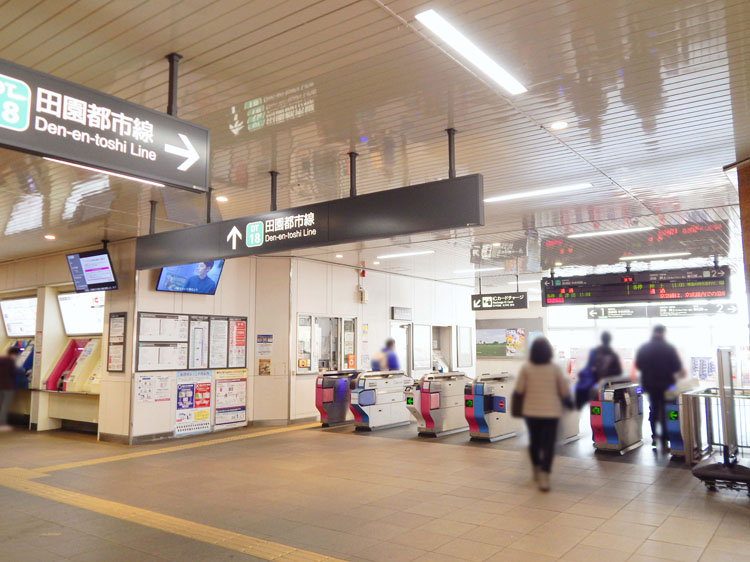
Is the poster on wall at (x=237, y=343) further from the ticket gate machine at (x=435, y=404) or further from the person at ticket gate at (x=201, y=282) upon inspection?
the ticket gate machine at (x=435, y=404)

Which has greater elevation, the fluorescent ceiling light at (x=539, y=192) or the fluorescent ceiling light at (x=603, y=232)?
the fluorescent ceiling light at (x=539, y=192)

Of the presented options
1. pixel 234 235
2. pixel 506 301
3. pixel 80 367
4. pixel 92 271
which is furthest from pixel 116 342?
pixel 506 301

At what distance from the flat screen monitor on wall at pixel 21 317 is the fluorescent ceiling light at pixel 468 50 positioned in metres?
3.54

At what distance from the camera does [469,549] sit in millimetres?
5645

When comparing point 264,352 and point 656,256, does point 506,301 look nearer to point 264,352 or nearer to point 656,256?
point 656,256

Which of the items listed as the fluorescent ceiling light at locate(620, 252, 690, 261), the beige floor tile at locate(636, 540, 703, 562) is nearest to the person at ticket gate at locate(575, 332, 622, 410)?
the fluorescent ceiling light at locate(620, 252, 690, 261)

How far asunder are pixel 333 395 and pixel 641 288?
13.1 meters

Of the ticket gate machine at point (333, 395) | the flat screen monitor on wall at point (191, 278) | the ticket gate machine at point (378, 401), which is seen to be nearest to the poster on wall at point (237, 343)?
the flat screen monitor on wall at point (191, 278)

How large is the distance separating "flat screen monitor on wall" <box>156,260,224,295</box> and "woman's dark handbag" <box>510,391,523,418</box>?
1186 centimetres

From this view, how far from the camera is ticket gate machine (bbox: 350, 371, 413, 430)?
1351 cm

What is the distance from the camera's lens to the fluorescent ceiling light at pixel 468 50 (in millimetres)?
4414

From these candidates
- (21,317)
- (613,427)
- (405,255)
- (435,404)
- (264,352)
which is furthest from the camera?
(405,255)

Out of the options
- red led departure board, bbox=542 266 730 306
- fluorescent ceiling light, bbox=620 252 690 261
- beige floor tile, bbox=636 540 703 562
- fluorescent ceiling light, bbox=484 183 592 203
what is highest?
fluorescent ceiling light, bbox=484 183 592 203

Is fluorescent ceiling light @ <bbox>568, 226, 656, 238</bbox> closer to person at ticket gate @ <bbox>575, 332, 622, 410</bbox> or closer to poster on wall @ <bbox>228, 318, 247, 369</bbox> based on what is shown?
poster on wall @ <bbox>228, 318, 247, 369</bbox>
